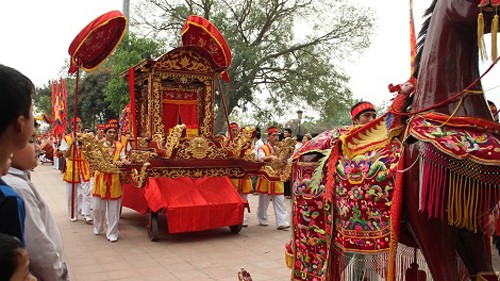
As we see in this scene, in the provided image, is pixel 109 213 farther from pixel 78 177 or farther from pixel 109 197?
pixel 78 177

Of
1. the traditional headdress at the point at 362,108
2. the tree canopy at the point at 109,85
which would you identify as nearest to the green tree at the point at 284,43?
the tree canopy at the point at 109,85

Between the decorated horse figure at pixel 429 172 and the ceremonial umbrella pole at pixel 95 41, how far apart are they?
4.54 m

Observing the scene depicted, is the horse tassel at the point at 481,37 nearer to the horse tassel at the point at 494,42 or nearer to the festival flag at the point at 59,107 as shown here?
the horse tassel at the point at 494,42

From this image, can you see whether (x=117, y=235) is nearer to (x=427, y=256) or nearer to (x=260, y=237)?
(x=260, y=237)

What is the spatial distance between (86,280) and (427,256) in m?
3.60

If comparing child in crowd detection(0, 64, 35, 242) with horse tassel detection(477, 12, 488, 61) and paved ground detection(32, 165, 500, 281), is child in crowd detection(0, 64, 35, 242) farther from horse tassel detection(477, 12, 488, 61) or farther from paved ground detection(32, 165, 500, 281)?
paved ground detection(32, 165, 500, 281)

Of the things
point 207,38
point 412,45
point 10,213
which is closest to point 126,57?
point 207,38

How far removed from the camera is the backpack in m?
1.50

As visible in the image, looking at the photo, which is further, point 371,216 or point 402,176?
point 371,216

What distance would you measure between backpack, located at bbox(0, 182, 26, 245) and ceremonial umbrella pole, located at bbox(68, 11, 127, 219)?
5.19 metres

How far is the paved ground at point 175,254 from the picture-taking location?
15.9 ft

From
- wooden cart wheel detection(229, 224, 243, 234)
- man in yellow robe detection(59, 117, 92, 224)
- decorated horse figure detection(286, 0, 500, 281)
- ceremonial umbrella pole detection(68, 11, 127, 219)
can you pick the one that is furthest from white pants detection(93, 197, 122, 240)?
decorated horse figure detection(286, 0, 500, 281)

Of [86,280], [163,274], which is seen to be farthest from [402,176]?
[86,280]

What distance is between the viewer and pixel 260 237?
681cm
